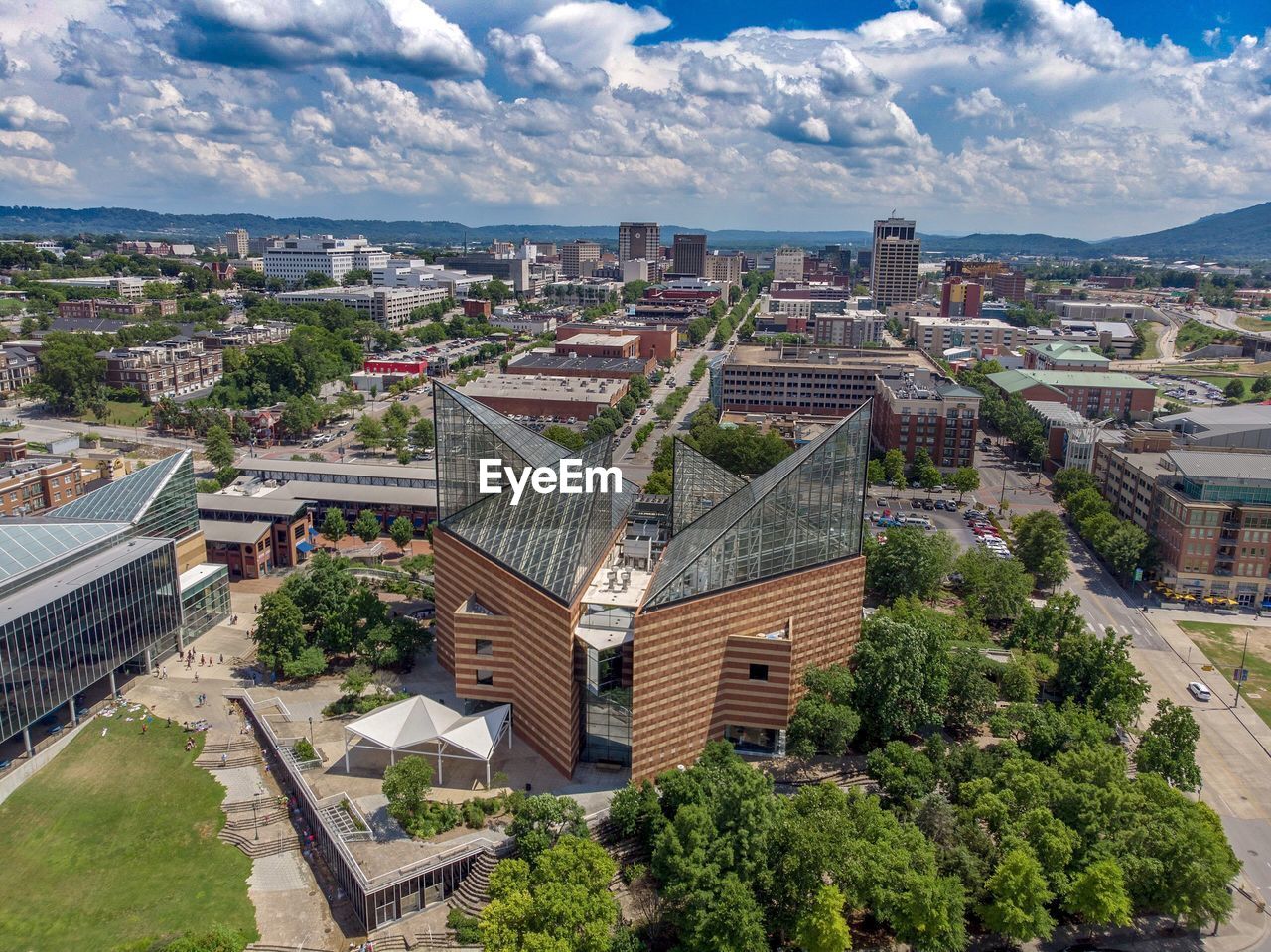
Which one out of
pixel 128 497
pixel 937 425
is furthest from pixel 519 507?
pixel 937 425

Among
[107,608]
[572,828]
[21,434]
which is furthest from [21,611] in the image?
[21,434]

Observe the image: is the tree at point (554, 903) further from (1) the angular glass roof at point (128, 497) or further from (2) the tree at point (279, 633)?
(1) the angular glass roof at point (128, 497)

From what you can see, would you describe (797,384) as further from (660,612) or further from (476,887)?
(476,887)

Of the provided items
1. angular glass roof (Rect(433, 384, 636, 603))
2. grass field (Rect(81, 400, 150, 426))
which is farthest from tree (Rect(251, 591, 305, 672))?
grass field (Rect(81, 400, 150, 426))

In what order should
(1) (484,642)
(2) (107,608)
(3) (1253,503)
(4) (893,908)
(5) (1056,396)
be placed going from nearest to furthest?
(4) (893,908)
(1) (484,642)
(2) (107,608)
(3) (1253,503)
(5) (1056,396)

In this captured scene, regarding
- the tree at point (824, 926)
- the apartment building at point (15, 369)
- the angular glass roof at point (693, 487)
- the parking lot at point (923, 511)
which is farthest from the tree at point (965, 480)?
the apartment building at point (15, 369)

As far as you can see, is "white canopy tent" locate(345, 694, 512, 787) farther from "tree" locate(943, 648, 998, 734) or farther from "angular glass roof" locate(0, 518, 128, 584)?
"tree" locate(943, 648, 998, 734)

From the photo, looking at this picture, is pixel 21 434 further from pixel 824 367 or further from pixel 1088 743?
pixel 1088 743
